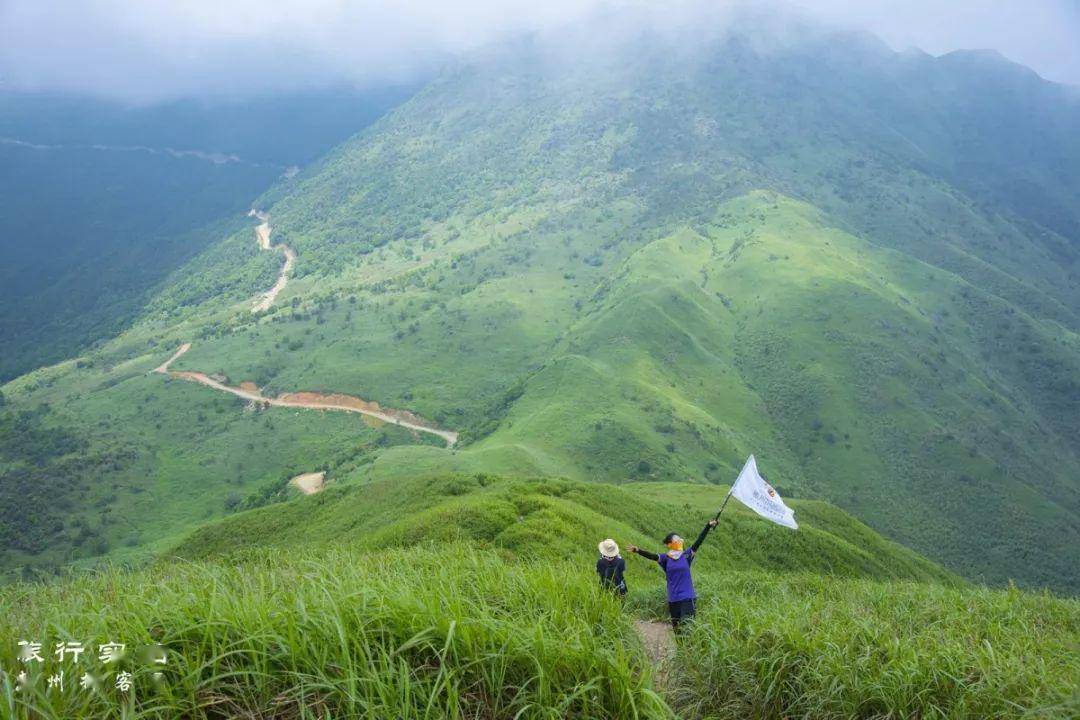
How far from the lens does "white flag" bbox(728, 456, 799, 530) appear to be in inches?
536

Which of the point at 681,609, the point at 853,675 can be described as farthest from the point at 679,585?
the point at 853,675

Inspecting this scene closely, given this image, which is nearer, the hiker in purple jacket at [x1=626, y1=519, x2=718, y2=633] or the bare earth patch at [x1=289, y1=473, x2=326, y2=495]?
the hiker in purple jacket at [x1=626, y1=519, x2=718, y2=633]

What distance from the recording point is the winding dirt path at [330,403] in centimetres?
10231

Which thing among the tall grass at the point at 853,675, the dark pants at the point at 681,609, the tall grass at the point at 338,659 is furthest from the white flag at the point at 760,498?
the tall grass at the point at 338,659

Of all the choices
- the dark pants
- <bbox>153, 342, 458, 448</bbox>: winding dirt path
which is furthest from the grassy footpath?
<bbox>153, 342, 458, 448</bbox>: winding dirt path

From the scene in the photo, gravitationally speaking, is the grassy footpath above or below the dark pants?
above

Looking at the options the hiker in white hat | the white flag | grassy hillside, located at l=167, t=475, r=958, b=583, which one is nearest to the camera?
the hiker in white hat

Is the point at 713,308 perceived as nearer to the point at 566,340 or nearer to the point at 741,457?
the point at 566,340

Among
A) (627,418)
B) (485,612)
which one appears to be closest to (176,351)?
(627,418)

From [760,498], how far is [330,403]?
341 ft

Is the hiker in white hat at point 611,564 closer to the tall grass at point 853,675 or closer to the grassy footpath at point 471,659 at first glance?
the tall grass at point 853,675

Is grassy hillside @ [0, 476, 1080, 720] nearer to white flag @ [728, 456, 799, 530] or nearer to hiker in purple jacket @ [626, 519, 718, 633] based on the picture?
hiker in purple jacket @ [626, 519, 718, 633]

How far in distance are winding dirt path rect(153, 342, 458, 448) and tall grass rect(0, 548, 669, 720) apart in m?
89.7

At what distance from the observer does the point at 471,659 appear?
529cm
